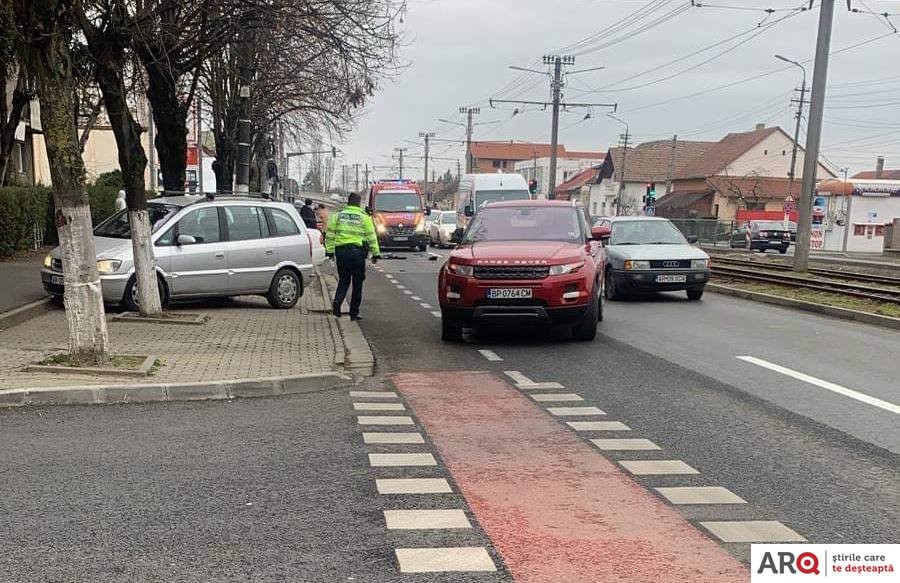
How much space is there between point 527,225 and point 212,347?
15.5ft

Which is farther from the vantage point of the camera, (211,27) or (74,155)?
(211,27)

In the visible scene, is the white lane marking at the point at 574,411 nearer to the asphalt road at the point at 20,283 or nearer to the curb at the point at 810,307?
the curb at the point at 810,307

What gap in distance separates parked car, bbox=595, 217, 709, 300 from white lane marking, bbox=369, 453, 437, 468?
1068 centimetres

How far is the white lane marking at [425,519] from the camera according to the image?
14.9 feet

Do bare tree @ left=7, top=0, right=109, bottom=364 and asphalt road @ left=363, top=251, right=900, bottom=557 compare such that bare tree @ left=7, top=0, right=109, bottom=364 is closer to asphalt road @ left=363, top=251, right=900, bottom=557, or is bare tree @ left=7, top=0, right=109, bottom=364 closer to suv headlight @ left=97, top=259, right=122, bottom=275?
asphalt road @ left=363, top=251, right=900, bottom=557

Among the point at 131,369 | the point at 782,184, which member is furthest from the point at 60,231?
the point at 782,184

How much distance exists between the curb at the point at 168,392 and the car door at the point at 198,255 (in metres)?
5.57

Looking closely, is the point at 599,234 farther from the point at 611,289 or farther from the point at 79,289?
the point at 79,289

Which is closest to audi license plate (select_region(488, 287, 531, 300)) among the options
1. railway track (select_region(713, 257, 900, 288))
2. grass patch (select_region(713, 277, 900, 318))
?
grass patch (select_region(713, 277, 900, 318))

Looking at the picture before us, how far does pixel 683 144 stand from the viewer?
8900 cm

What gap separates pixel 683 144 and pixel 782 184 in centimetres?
2096

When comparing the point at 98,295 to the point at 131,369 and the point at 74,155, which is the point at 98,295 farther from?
the point at 74,155

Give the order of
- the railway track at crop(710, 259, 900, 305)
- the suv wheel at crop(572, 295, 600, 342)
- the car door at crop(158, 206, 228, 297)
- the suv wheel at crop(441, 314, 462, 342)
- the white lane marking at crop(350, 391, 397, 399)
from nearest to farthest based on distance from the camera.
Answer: the white lane marking at crop(350, 391, 397, 399), the suv wheel at crop(572, 295, 600, 342), the suv wheel at crop(441, 314, 462, 342), the car door at crop(158, 206, 228, 297), the railway track at crop(710, 259, 900, 305)

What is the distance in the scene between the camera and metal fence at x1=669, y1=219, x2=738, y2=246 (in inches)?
2174
